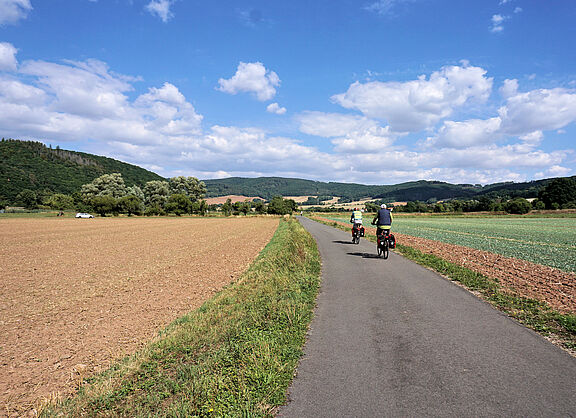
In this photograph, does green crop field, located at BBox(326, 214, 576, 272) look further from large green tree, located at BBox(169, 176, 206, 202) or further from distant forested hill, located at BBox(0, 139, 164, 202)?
distant forested hill, located at BBox(0, 139, 164, 202)

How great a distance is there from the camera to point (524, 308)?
721 cm

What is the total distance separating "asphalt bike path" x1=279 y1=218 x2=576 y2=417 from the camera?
11.4ft

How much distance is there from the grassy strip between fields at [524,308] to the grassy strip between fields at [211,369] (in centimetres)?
446

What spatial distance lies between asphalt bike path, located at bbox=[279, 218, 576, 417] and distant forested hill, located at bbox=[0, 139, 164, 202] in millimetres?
131168

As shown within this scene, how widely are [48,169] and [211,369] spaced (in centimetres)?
16142

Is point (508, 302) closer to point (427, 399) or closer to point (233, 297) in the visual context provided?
point (427, 399)

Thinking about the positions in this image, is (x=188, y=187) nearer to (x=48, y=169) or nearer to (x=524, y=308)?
(x=48, y=169)

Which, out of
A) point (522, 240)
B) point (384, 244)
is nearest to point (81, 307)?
point (384, 244)

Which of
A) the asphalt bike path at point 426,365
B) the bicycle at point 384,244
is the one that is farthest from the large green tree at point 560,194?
the asphalt bike path at point 426,365

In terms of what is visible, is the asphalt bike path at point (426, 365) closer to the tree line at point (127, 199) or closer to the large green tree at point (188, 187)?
the tree line at point (127, 199)

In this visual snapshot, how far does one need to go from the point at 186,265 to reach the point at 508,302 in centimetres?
1324

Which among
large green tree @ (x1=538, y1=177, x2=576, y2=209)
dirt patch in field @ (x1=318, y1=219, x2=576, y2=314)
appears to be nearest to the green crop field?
dirt patch in field @ (x1=318, y1=219, x2=576, y2=314)

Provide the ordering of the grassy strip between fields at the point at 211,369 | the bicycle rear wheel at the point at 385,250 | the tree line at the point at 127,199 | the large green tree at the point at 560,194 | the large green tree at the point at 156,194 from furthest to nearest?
the large green tree at the point at 156,194, the large green tree at the point at 560,194, the tree line at the point at 127,199, the bicycle rear wheel at the point at 385,250, the grassy strip between fields at the point at 211,369

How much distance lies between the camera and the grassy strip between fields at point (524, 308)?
18.4ft
